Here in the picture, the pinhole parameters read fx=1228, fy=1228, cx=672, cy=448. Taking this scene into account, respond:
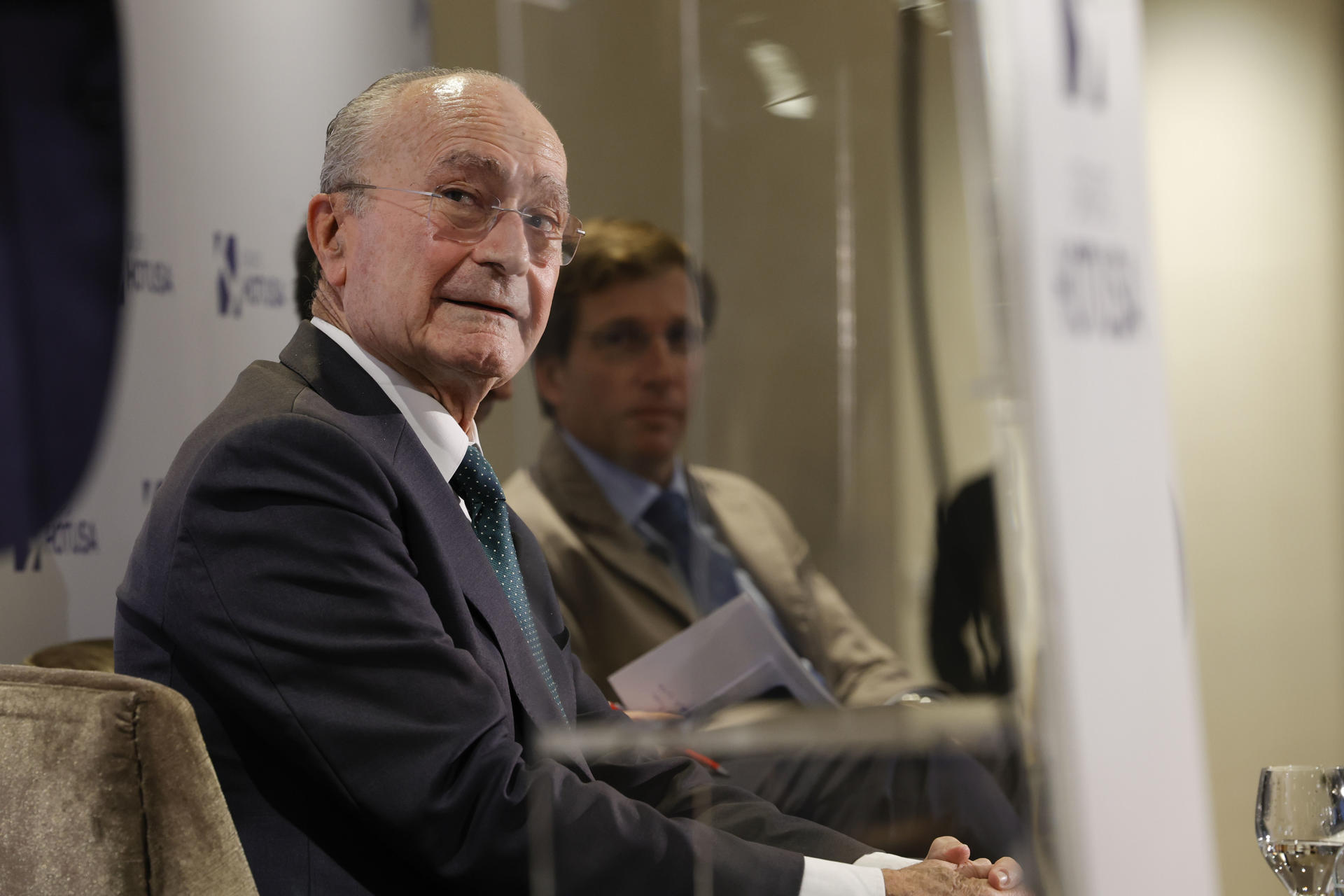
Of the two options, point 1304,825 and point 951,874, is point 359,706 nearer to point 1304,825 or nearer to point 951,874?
point 951,874

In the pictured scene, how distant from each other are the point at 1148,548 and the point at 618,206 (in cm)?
59

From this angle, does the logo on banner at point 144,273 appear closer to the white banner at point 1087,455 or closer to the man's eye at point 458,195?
the man's eye at point 458,195

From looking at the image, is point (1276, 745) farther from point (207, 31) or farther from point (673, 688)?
point (207, 31)

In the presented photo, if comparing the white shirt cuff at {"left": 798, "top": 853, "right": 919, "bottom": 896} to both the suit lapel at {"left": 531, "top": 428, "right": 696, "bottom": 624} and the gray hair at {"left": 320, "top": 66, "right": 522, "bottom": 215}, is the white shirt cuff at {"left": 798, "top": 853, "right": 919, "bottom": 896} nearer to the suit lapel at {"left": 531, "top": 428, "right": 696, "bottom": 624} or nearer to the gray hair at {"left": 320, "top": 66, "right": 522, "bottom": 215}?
the suit lapel at {"left": 531, "top": 428, "right": 696, "bottom": 624}

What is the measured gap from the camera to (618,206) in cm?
103

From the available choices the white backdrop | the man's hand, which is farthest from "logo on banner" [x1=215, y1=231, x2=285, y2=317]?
the man's hand

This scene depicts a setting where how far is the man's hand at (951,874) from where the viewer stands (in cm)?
83

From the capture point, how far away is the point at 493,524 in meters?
1.20

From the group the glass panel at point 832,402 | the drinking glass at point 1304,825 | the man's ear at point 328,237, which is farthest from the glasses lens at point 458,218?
the drinking glass at point 1304,825

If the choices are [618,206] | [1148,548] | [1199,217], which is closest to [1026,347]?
[1148,548]

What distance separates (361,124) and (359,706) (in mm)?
571

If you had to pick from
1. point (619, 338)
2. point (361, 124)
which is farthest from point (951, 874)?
point (361, 124)

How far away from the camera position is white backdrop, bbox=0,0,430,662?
1.81 m

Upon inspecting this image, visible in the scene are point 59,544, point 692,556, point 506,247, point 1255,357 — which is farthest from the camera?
point 1255,357
